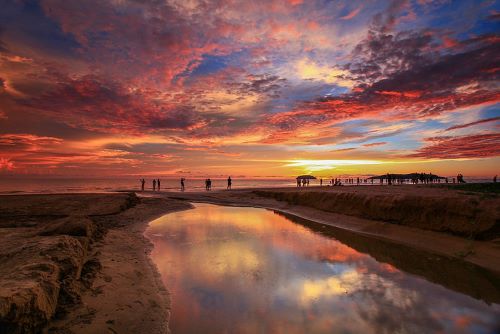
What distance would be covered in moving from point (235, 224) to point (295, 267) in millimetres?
11661

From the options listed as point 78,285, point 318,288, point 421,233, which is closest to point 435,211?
point 421,233

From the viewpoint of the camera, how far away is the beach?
21.5ft

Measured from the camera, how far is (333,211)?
89.0ft

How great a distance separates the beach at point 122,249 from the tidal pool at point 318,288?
1.45 feet

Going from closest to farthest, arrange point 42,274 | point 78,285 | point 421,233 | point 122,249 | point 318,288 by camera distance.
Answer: point 42,274
point 78,285
point 318,288
point 122,249
point 421,233

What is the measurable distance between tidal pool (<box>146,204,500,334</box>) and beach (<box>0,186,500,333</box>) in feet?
1.45

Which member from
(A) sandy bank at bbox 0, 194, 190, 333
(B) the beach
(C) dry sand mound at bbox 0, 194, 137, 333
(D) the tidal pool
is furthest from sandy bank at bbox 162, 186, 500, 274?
(C) dry sand mound at bbox 0, 194, 137, 333

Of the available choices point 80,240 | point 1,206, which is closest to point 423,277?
point 80,240

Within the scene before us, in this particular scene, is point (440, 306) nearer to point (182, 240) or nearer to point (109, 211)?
point (182, 240)

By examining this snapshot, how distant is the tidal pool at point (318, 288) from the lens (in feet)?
25.6

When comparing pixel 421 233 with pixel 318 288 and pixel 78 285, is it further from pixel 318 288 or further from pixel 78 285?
pixel 78 285

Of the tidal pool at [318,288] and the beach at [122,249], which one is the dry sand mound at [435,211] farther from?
the tidal pool at [318,288]

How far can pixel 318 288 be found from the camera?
33.7ft

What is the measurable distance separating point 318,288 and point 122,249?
931cm
